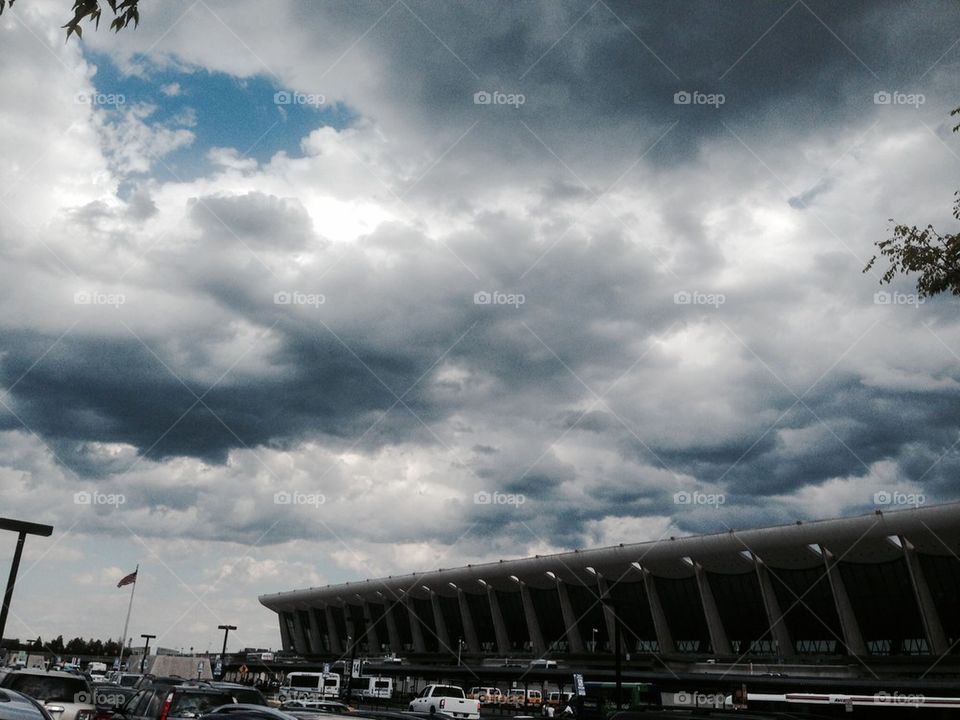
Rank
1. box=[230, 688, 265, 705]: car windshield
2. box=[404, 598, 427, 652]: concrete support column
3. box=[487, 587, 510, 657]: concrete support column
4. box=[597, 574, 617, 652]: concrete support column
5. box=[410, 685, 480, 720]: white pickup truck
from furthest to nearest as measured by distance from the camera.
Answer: box=[404, 598, 427, 652]: concrete support column < box=[487, 587, 510, 657]: concrete support column < box=[597, 574, 617, 652]: concrete support column < box=[410, 685, 480, 720]: white pickup truck < box=[230, 688, 265, 705]: car windshield

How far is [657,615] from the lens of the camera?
72.1 metres

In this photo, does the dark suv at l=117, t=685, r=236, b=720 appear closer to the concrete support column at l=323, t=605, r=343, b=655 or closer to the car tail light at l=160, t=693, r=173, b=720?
the car tail light at l=160, t=693, r=173, b=720

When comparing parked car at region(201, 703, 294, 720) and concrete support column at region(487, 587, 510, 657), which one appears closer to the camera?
parked car at region(201, 703, 294, 720)

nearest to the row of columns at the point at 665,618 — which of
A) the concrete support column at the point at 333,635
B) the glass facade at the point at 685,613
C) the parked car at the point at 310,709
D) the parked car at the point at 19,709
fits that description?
the glass facade at the point at 685,613

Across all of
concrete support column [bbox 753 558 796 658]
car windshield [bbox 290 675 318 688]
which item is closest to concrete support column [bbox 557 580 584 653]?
concrete support column [bbox 753 558 796 658]

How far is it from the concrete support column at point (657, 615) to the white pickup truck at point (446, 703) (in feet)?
96.8

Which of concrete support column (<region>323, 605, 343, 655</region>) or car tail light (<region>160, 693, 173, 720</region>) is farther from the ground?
concrete support column (<region>323, 605, 343, 655</region>)

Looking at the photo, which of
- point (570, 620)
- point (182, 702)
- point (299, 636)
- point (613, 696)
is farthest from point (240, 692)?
point (299, 636)

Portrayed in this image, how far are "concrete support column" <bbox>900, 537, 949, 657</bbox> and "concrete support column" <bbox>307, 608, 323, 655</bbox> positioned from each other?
94.7 metres

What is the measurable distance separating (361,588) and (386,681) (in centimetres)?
4558

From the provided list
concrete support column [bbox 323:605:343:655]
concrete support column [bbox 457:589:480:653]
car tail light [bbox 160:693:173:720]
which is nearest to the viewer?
car tail light [bbox 160:693:173:720]

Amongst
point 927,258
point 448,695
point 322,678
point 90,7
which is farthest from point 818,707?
point 90,7

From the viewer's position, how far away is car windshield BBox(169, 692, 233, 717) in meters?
13.3

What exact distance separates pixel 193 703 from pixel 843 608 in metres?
57.2
